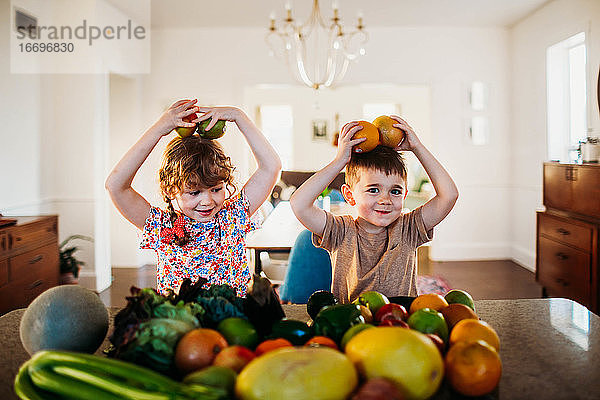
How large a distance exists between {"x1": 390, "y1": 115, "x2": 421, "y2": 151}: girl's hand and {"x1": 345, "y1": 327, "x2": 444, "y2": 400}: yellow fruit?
0.69 m

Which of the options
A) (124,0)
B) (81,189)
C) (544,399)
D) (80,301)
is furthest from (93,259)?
(544,399)

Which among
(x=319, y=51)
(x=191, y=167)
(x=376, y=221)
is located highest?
(x=319, y=51)

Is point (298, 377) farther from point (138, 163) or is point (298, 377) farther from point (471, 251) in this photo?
point (471, 251)

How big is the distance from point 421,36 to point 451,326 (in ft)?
20.5

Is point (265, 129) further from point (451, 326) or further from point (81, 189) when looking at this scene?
point (451, 326)

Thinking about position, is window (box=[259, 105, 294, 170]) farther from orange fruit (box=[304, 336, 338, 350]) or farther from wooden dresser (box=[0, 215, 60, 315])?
orange fruit (box=[304, 336, 338, 350])

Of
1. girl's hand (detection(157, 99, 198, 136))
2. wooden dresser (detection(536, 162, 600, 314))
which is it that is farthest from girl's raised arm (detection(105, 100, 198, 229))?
wooden dresser (detection(536, 162, 600, 314))

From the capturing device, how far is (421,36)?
6.67 meters

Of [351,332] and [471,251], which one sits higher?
[351,332]

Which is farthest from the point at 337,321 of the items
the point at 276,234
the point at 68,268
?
the point at 68,268

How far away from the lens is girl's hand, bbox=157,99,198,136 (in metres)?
1.26

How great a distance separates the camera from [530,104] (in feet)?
20.3

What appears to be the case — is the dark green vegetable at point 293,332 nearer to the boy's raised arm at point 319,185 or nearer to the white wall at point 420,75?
the boy's raised arm at point 319,185

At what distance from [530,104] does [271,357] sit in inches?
245
